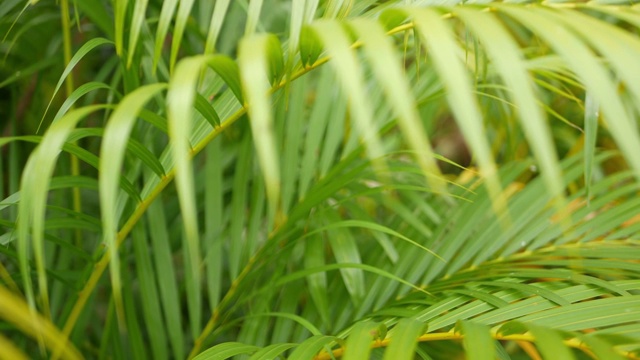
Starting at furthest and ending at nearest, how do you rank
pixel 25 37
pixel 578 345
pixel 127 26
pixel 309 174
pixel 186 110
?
pixel 25 37 → pixel 309 174 → pixel 127 26 → pixel 578 345 → pixel 186 110

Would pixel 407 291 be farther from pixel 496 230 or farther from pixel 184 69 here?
pixel 184 69

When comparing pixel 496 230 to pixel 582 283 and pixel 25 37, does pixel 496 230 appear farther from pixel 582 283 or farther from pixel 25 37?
pixel 25 37

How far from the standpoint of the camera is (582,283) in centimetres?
48

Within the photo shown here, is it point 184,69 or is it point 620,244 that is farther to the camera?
point 620,244

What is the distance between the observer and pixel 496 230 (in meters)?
0.60

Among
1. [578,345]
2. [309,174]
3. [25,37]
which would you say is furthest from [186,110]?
[25,37]

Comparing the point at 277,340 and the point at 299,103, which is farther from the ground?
the point at 299,103

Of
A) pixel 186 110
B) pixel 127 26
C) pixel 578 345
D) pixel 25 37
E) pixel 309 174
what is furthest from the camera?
pixel 25 37

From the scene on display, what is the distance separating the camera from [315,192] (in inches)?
21.3

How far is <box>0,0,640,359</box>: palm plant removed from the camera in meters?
0.26

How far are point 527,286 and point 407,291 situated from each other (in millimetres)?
147

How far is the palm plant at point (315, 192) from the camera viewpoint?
0.26m

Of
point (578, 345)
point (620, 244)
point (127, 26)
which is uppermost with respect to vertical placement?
point (127, 26)

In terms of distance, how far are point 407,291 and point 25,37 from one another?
52 centimetres
